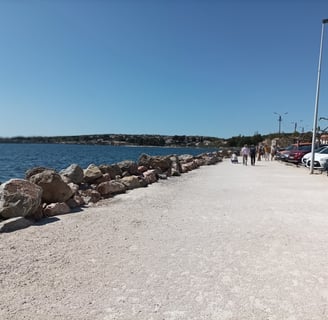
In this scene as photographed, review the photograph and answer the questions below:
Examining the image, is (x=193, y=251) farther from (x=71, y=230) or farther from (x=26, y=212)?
(x=26, y=212)

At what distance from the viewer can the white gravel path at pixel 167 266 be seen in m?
3.31

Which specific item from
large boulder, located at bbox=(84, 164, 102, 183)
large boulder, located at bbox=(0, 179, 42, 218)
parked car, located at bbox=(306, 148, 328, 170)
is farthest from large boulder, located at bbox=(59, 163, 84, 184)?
parked car, located at bbox=(306, 148, 328, 170)

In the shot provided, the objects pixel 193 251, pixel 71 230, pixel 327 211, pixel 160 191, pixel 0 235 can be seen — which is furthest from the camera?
pixel 160 191

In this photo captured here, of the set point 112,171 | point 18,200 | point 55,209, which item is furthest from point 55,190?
point 112,171

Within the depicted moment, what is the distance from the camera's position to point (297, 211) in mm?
8141

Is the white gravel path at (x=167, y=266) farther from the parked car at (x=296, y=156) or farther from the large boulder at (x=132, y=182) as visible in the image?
the parked car at (x=296, y=156)

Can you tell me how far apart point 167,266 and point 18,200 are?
12.7 feet

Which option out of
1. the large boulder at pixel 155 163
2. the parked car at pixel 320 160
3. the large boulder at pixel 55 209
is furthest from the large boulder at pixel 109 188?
the parked car at pixel 320 160

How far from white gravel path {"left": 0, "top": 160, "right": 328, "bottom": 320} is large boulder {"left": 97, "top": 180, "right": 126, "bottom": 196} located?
1.97 meters

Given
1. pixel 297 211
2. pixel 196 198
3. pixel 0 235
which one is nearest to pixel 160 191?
pixel 196 198

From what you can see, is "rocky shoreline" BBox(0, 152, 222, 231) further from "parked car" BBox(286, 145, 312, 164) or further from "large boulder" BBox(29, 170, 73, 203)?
"parked car" BBox(286, 145, 312, 164)

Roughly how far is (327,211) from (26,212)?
25.0 ft

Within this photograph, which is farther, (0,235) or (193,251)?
(0,235)

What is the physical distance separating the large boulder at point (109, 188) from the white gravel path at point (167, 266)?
1.97 metres
